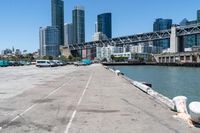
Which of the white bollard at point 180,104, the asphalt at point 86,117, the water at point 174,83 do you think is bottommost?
the water at point 174,83

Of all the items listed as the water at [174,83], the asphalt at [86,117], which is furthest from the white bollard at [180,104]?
the water at [174,83]

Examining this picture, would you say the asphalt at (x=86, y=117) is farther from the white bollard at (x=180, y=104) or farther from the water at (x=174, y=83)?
the water at (x=174, y=83)

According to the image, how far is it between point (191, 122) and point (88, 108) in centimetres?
531

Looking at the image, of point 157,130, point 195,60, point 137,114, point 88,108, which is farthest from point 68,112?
point 195,60

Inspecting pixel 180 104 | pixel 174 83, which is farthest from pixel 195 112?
pixel 174 83

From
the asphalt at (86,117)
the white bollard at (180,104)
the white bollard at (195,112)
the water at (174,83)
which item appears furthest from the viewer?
the water at (174,83)

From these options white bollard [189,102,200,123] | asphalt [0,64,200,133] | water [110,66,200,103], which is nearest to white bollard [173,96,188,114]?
asphalt [0,64,200,133]

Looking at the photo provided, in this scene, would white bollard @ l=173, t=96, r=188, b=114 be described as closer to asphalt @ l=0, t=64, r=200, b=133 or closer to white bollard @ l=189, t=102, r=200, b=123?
asphalt @ l=0, t=64, r=200, b=133

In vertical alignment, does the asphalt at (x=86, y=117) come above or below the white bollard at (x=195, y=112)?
below

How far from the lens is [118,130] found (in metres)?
11.7

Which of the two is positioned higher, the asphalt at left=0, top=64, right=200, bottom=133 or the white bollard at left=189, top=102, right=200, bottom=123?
the white bollard at left=189, top=102, right=200, bottom=123

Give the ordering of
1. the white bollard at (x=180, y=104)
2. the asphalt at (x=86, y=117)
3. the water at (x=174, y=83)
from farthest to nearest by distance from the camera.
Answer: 1. the water at (x=174, y=83)
2. the white bollard at (x=180, y=104)
3. the asphalt at (x=86, y=117)

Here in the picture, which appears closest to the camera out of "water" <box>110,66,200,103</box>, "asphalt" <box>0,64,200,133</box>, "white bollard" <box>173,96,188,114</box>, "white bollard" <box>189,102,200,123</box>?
"asphalt" <box>0,64,200,133</box>

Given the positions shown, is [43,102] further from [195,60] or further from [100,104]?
[195,60]
